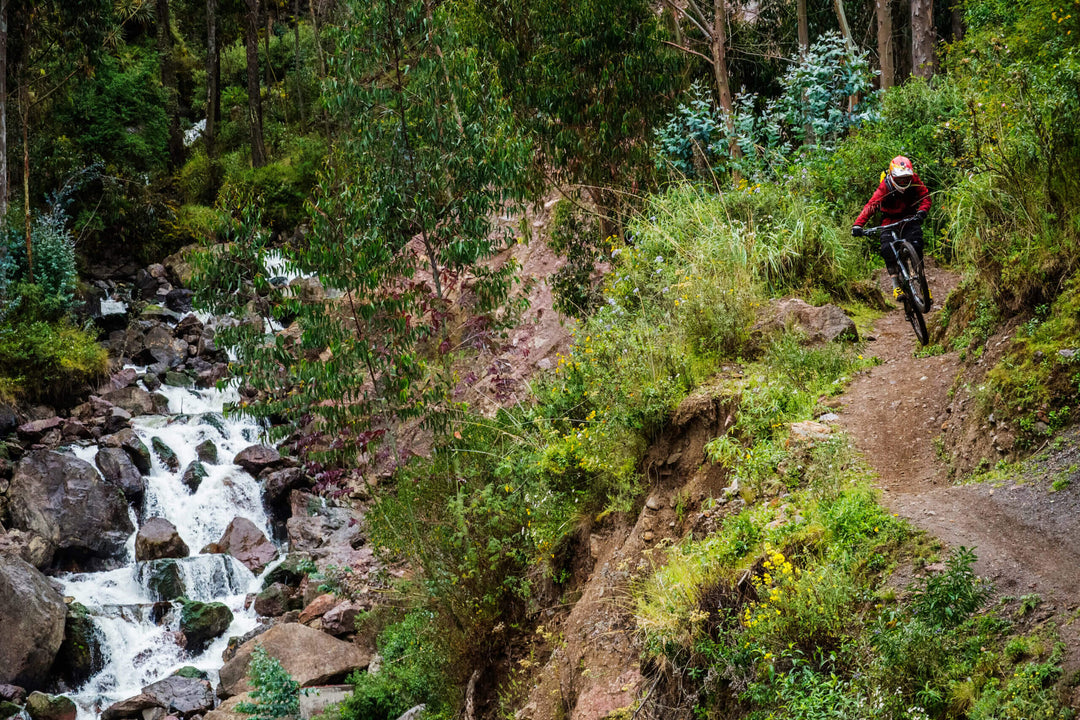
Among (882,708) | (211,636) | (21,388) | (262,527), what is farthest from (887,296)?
(21,388)

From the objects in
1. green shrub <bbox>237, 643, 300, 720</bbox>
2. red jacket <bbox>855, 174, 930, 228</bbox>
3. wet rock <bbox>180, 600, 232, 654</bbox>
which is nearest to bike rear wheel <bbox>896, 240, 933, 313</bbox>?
red jacket <bbox>855, 174, 930, 228</bbox>

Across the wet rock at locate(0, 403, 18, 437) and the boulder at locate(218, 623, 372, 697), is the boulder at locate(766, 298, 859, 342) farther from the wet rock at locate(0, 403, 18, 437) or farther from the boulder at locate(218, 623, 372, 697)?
the wet rock at locate(0, 403, 18, 437)

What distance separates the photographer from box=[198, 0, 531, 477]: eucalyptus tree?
10.5 metres

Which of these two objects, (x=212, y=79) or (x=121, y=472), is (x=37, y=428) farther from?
(x=212, y=79)

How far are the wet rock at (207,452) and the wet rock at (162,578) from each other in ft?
10.9

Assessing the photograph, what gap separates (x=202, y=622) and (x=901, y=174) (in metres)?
13.0

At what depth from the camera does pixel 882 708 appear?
13.8 ft

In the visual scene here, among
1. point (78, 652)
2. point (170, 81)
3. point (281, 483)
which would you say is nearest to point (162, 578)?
point (78, 652)

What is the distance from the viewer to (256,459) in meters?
19.5

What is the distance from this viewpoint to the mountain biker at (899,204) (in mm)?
8477

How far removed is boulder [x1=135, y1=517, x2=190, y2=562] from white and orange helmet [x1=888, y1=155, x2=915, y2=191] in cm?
1427

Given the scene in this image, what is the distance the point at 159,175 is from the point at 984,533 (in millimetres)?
31115

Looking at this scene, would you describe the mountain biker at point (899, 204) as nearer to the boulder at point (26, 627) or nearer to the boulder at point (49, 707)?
the boulder at point (49, 707)

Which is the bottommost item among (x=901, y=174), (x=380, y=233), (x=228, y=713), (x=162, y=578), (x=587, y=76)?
(x=162, y=578)
